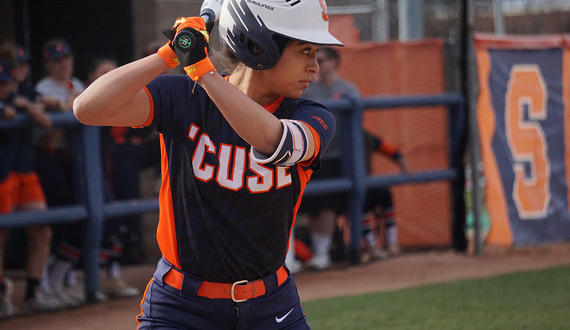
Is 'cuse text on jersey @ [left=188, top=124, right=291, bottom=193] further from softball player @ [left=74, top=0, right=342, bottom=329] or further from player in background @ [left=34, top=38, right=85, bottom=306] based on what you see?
player in background @ [left=34, top=38, right=85, bottom=306]

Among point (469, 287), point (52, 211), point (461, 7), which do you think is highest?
point (461, 7)

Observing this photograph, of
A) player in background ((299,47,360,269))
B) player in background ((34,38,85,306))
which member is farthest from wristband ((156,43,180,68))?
player in background ((299,47,360,269))

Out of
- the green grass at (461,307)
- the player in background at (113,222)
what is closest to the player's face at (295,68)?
the green grass at (461,307)

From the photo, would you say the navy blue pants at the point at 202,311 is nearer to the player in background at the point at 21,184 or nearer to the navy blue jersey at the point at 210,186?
the navy blue jersey at the point at 210,186

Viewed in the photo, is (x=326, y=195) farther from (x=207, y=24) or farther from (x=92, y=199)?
(x=207, y=24)

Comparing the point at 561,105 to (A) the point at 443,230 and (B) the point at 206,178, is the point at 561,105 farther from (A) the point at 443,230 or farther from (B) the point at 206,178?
(B) the point at 206,178

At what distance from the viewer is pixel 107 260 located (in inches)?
212

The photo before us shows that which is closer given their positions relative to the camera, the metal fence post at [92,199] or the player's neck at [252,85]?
the player's neck at [252,85]

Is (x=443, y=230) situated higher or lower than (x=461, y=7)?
lower

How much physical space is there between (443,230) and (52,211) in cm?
405

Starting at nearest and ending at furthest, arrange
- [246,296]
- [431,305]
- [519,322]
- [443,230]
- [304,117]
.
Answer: [304,117], [246,296], [519,322], [431,305], [443,230]

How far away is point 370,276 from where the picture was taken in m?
5.94

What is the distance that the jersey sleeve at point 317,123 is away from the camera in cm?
192

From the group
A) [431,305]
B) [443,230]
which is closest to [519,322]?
[431,305]
